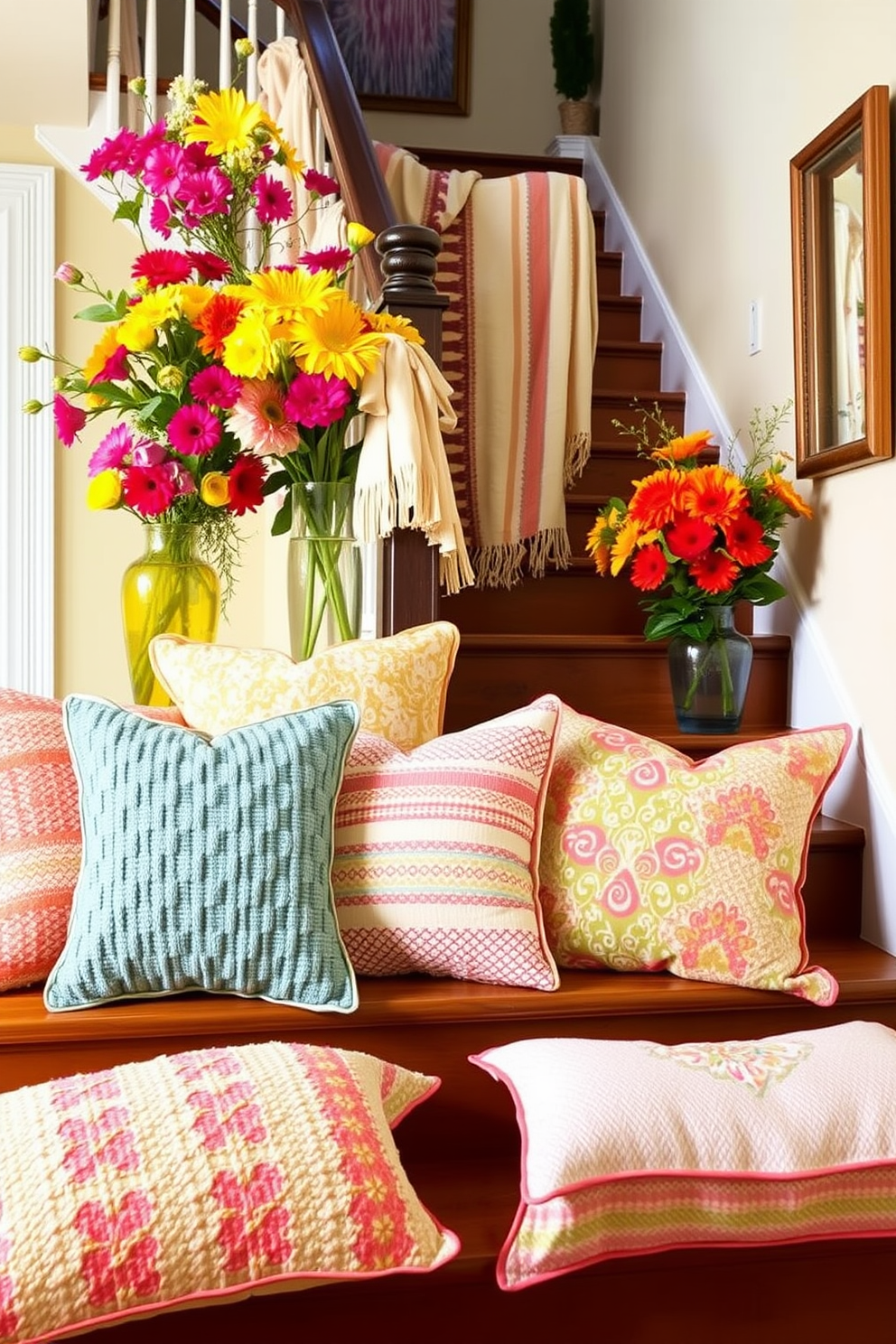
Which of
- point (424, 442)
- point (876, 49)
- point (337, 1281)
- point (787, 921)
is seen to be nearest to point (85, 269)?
point (424, 442)

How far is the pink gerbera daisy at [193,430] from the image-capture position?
6.28ft

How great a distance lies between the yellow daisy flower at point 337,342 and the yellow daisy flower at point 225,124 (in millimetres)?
281

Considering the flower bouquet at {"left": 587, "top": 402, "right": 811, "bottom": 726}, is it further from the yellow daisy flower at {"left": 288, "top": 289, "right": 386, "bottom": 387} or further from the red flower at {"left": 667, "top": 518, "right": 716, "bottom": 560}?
the yellow daisy flower at {"left": 288, "top": 289, "right": 386, "bottom": 387}

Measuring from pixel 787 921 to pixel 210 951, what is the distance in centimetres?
79

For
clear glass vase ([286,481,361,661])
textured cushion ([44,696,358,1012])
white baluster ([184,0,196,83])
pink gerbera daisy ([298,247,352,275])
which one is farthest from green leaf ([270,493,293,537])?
white baluster ([184,0,196,83])

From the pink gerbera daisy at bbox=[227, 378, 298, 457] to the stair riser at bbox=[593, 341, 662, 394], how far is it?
6.27 ft

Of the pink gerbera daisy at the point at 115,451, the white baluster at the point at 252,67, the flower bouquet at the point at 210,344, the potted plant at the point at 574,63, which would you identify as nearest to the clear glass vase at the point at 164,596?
the flower bouquet at the point at 210,344

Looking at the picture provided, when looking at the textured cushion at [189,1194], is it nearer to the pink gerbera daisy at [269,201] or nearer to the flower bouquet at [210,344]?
Answer: the flower bouquet at [210,344]

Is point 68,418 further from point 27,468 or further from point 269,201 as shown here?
point 27,468

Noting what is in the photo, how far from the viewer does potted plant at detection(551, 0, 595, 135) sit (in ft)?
15.2

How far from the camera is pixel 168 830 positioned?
1.55 metres

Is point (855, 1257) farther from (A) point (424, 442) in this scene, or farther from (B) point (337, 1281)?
(A) point (424, 442)

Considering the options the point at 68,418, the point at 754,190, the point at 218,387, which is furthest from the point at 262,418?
the point at 754,190

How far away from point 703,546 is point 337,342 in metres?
0.76
